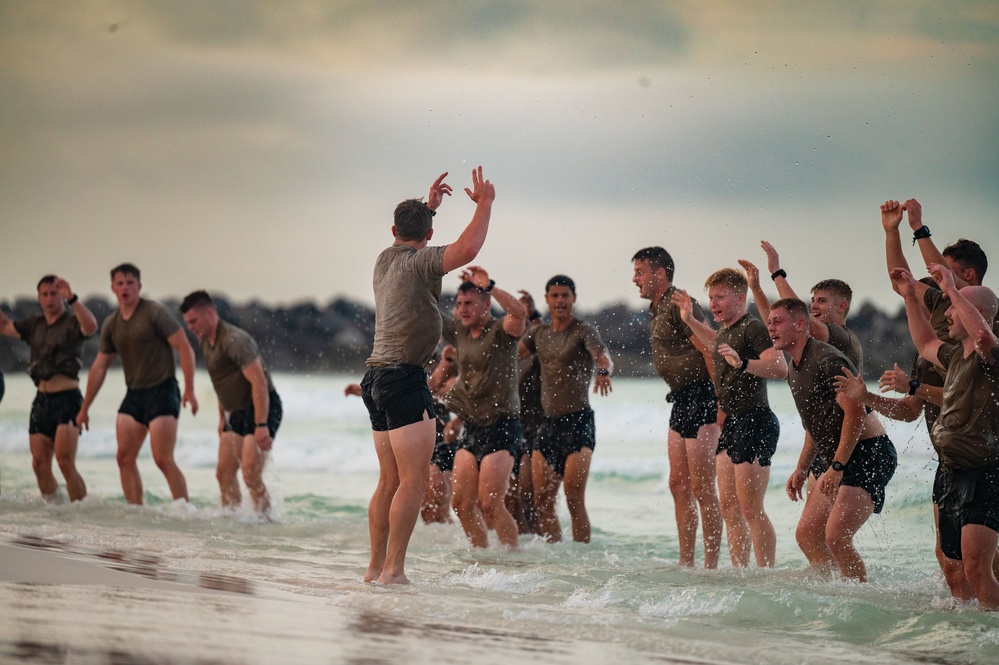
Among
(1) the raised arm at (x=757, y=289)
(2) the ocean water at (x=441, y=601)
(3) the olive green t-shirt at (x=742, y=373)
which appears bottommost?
(2) the ocean water at (x=441, y=601)

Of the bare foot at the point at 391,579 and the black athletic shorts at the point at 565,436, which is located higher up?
the black athletic shorts at the point at 565,436

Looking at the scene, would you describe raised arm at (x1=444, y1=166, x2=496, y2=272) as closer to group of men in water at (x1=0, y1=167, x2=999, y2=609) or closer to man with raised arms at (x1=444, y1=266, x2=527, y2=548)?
group of men in water at (x1=0, y1=167, x2=999, y2=609)

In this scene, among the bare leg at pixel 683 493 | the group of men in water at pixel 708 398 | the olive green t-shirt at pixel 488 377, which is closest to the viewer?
the group of men in water at pixel 708 398

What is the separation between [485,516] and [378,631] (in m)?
4.46

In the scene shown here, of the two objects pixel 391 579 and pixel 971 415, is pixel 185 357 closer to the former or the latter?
pixel 391 579

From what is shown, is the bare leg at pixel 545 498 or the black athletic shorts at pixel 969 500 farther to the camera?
the bare leg at pixel 545 498

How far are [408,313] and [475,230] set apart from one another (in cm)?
72

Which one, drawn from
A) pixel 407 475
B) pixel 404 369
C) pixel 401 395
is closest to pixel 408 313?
pixel 404 369

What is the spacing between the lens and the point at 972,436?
6547 mm

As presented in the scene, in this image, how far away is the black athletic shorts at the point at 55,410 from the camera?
12.3 metres

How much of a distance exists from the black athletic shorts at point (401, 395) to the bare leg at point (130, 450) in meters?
→ 4.89

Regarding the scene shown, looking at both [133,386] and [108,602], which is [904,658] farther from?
[133,386]

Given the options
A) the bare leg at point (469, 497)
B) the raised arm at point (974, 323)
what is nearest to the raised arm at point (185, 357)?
the bare leg at point (469, 497)

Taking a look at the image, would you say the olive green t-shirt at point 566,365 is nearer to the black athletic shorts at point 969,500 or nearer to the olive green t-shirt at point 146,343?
the olive green t-shirt at point 146,343
